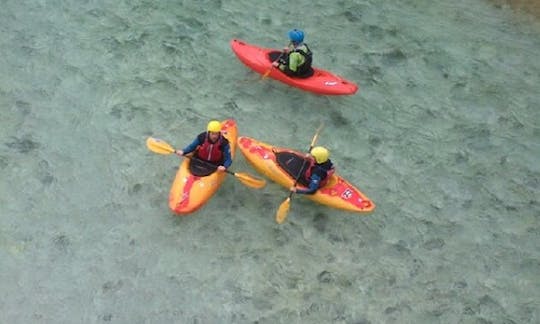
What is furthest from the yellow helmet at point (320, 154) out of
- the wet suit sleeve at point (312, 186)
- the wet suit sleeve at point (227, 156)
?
the wet suit sleeve at point (227, 156)

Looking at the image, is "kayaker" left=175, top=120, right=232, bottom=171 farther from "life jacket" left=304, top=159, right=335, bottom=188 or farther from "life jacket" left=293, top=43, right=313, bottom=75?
"life jacket" left=293, top=43, right=313, bottom=75

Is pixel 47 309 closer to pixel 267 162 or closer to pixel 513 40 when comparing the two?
pixel 267 162

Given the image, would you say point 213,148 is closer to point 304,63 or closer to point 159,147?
point 159,147

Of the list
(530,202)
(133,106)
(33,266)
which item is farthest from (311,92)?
(33,266)

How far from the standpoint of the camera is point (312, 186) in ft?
19.7

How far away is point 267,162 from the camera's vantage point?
629 centimetres

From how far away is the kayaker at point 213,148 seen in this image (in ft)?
19.8

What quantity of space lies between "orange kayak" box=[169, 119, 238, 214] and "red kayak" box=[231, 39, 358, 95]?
1.42 m

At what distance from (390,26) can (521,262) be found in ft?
11.0

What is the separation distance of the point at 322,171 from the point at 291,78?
4.65ft

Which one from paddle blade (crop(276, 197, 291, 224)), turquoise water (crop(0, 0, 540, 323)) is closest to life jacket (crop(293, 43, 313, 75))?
turquoise water (crop(0, 0, 540, 323))

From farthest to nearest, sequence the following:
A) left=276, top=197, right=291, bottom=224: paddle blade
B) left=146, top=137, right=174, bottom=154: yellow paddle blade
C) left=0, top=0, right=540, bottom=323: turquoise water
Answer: left=146, top=137, right=174, bottom=154: yellow paddle blade, left=276, top=197, right=291, bottom=224: paddle blade, left=0, top=0, right=540, bottom=323: turquoise water

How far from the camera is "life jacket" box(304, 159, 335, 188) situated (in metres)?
6.01

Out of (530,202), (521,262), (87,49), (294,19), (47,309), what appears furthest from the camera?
(294,19)
